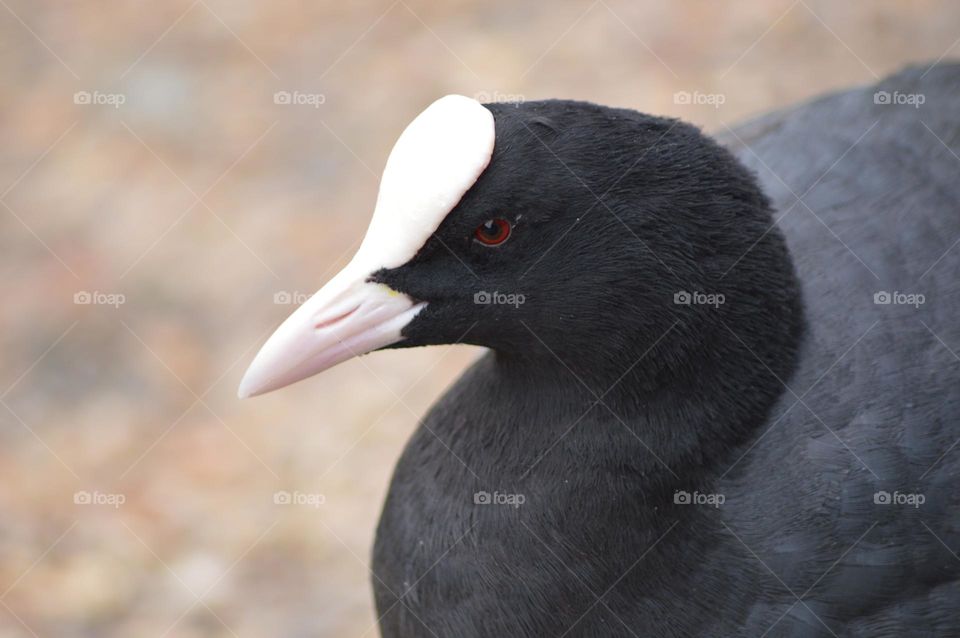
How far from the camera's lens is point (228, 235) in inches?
215

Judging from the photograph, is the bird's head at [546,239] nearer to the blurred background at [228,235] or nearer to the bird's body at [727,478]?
the bird's body at [727,478]

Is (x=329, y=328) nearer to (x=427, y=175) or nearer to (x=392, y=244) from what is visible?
(x=392, y=244)

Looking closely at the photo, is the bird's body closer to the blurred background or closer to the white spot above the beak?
the white spot above the beak

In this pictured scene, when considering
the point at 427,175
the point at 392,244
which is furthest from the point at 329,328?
the point at 427,175

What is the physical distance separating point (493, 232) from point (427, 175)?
0.19 m

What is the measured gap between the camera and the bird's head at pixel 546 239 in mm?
2396

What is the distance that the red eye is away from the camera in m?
2.44

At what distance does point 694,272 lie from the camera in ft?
8.07

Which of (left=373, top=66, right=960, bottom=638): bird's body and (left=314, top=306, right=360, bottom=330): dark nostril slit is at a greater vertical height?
(left=314, top=306, right=360, bottom=330): dark nostril slit

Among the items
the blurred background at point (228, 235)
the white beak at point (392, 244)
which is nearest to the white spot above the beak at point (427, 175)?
the white beak at point (392, 244)

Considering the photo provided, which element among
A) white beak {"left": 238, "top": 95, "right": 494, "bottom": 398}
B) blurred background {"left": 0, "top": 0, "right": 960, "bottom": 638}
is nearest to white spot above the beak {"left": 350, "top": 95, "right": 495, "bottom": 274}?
white beak {"left": 238, "top": 95, "right": 494, "bottom": 398}

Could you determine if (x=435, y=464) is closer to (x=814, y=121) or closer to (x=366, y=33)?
(x=814, y=121)

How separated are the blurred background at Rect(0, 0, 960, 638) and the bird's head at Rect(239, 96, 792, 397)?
83.3 inches

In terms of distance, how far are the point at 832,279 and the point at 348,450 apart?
2378 millimetres
